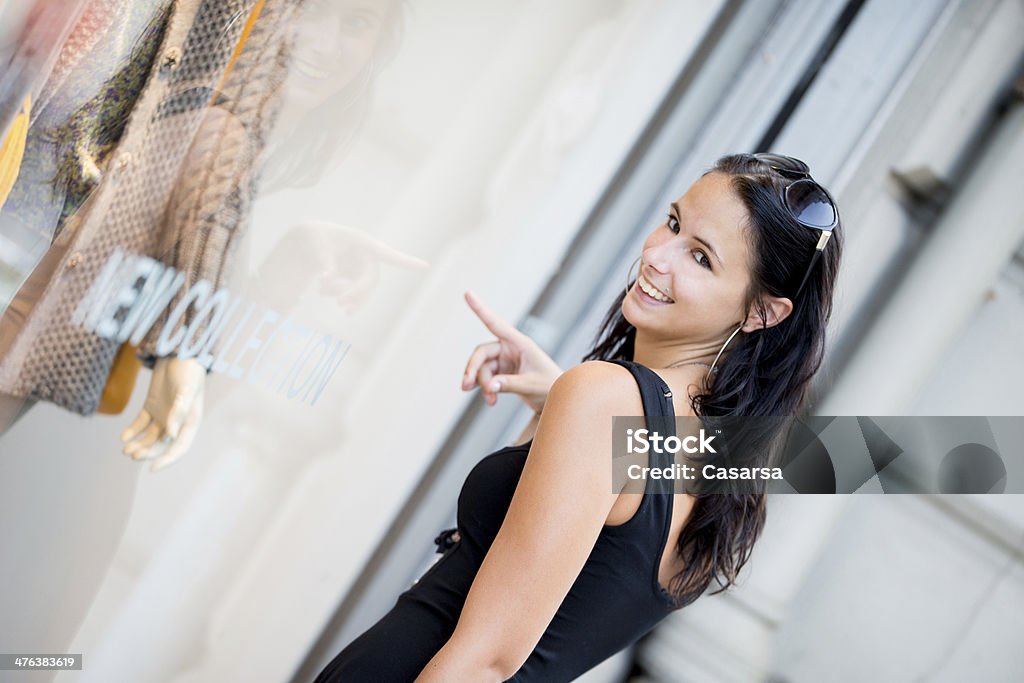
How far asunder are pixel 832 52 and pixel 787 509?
1283 millimetres

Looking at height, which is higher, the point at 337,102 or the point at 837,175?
the point at 837,175

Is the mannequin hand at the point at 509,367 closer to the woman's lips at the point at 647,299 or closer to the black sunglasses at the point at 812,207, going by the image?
the woman's lips at the point at 647,299

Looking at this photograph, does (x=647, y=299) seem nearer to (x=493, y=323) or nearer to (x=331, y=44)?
(x=493, y=323)

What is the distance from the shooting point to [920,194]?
8.16 feet

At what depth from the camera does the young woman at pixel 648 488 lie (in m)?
1.15

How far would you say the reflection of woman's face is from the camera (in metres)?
1.44

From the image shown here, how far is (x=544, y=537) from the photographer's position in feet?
3.72

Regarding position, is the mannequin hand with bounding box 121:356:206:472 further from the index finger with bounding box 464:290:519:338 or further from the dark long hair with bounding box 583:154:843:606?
the dark long hair with bounding box 583:154:843:606

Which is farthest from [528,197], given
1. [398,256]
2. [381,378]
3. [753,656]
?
[753,656]

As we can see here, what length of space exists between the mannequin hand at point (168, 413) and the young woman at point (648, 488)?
0.53 meters

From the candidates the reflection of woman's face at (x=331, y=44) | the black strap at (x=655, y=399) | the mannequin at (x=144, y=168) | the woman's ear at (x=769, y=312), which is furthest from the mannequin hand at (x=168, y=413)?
the woman's ear at (x=769, y=312)

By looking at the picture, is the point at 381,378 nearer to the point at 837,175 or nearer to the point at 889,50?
the point at 837,175

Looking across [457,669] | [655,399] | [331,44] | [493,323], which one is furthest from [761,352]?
[331,44]

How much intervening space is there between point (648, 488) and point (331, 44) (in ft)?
3.00
